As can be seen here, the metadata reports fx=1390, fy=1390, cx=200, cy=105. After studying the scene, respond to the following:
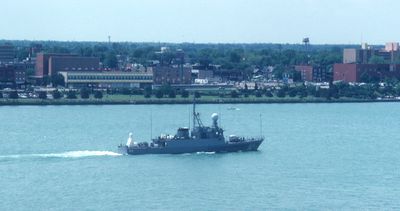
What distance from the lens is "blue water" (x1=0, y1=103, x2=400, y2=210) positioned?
18.1 metres

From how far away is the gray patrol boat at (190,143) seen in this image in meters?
23.5

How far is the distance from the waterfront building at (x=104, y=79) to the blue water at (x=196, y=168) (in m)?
13.5

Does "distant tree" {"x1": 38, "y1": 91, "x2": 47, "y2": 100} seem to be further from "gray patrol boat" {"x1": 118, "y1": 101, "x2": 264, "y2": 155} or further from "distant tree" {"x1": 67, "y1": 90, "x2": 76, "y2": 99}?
"gray patrol boat" {"x1": 118, "y1": 101, "x2": 264, "y2": 155}

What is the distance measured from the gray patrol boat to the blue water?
249 millimetres

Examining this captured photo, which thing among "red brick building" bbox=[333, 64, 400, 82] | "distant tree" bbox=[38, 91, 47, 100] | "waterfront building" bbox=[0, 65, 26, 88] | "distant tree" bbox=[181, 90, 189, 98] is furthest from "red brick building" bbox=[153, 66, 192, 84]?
"distant tree" bbox=[38, 91, 47, 100]

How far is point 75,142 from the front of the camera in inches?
1018

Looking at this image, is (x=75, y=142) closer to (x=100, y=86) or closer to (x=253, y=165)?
(x=253, y=165)

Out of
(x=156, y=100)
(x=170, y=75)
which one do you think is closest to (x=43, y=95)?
(x=156, y=100)

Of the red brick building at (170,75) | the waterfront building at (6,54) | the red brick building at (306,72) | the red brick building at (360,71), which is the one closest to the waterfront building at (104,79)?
the red brick building at (170,75)

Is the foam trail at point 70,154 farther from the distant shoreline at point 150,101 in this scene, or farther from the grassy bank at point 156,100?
the grassy bank at point 156,100

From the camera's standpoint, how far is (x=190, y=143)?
934 inches

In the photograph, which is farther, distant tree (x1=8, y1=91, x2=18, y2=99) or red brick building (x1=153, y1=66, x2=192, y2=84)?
red brick building (x1=153, y1=66, x2=192, y2=84)

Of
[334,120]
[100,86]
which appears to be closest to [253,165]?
[334,120]

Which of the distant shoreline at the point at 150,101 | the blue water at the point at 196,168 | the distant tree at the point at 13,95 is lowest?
the blue water at the point at 196,168
